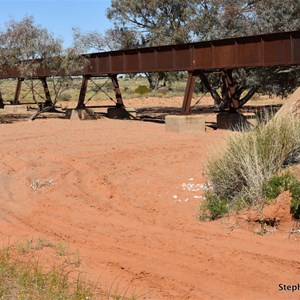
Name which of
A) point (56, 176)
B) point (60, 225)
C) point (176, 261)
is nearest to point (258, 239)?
point (176, 261)

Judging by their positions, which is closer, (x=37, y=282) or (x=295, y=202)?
(x=37, y=282)

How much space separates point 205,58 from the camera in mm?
23859

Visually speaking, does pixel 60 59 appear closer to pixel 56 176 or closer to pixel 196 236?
pixel 56 176

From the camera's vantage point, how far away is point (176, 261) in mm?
7508

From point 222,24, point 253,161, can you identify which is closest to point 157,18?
point 222,24

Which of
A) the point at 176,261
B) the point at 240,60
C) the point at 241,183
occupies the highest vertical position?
the point at 240,60

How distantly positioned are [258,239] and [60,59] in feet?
81.1

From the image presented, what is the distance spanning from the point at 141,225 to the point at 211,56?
15272 millimetres

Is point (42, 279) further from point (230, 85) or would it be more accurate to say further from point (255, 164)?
point (230, 85)

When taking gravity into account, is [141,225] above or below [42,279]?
below

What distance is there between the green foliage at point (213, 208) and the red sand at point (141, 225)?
0.19m

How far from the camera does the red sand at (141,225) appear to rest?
22.5ft

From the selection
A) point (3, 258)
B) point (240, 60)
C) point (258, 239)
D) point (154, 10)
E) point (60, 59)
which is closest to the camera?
point (3, 258)

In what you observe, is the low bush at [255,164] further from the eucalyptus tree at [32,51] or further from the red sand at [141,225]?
the eucalyptus tree at [32,51]
